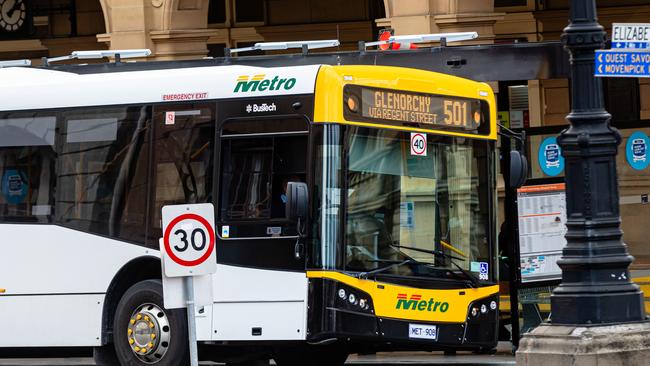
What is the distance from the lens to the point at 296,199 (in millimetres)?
14328

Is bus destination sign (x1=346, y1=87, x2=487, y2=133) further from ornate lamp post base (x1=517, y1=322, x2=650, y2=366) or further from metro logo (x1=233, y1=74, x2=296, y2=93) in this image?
ornate lamp post base (x1=517, y1=322, x2=650, y2=366)

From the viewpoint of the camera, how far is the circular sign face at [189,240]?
486 inches

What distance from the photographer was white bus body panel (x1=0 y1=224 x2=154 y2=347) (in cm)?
1619

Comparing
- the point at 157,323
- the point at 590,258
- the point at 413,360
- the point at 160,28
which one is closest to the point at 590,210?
the point at 590,258

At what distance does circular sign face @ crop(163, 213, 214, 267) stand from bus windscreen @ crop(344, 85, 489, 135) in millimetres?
2871

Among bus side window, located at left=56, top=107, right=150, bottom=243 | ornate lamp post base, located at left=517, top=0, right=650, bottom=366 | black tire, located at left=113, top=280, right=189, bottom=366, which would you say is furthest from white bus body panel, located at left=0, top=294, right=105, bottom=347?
ornate lamp post base, located at left=517, top=0, right=650, bottom=366

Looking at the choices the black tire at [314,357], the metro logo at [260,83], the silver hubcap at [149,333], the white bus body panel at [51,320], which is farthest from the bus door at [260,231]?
the white bus body panel at [51,320]

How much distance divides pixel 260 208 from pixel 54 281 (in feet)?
8.57

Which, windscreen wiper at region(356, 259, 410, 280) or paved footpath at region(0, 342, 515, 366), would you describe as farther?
paved footpath at region(0, 342, 515, 366)

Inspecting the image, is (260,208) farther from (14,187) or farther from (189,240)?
(14,187)

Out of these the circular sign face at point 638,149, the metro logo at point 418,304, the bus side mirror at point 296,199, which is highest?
the circular sign face at point 638,149

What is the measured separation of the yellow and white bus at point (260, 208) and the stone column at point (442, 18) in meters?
7.63

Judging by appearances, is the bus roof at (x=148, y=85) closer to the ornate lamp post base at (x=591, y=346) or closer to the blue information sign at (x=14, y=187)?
the blue information sign at (x=14, y=187)

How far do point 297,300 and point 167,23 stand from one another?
11713mm
